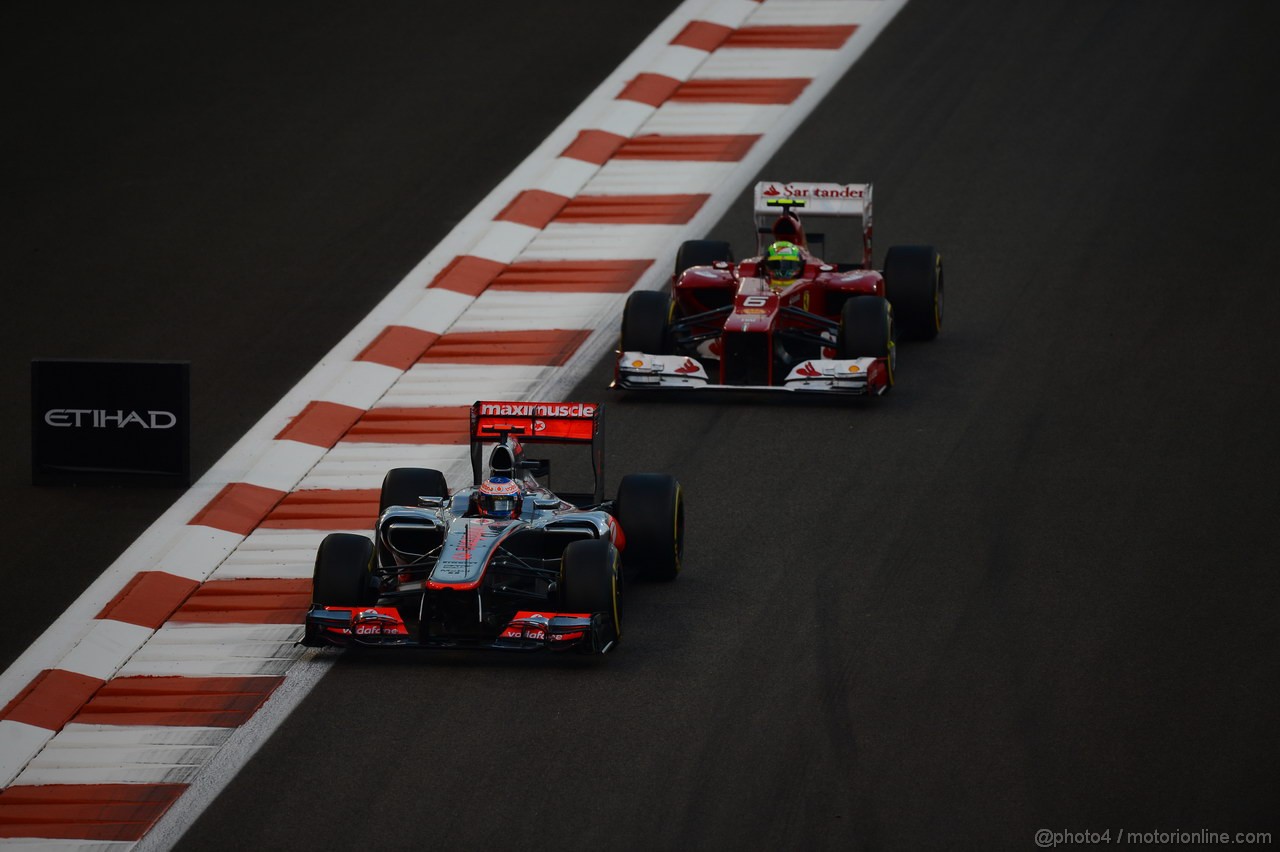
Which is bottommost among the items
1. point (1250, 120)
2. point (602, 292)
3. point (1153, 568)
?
point (1153, 568)

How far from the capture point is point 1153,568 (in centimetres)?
1336

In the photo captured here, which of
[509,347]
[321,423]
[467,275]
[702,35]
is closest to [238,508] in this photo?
[321,423]

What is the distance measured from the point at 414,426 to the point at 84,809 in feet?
20.3

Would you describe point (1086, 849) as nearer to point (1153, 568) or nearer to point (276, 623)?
point (1153, 568)

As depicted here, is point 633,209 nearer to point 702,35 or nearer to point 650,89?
point 650,89

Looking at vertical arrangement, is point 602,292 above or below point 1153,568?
above

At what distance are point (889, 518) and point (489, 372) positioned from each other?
4.70 metres

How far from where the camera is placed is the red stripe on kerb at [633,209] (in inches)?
822

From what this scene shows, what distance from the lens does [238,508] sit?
14.9m

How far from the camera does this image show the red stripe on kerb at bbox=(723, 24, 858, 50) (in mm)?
25266

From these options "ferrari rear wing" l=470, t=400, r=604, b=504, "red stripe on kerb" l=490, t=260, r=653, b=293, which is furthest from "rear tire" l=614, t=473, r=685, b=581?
"red stripe on kerb" l=490, t=260, r=653, b=293

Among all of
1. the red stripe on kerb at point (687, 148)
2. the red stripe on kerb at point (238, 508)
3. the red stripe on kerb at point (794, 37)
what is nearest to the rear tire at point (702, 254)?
the red stripe on kerb at point (687, 148)

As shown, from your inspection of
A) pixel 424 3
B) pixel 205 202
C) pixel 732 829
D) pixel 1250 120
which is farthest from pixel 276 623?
pixel 424 3

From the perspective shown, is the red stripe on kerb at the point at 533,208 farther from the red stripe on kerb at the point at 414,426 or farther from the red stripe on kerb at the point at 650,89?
the red stripe on kerb at the point at 414,426
